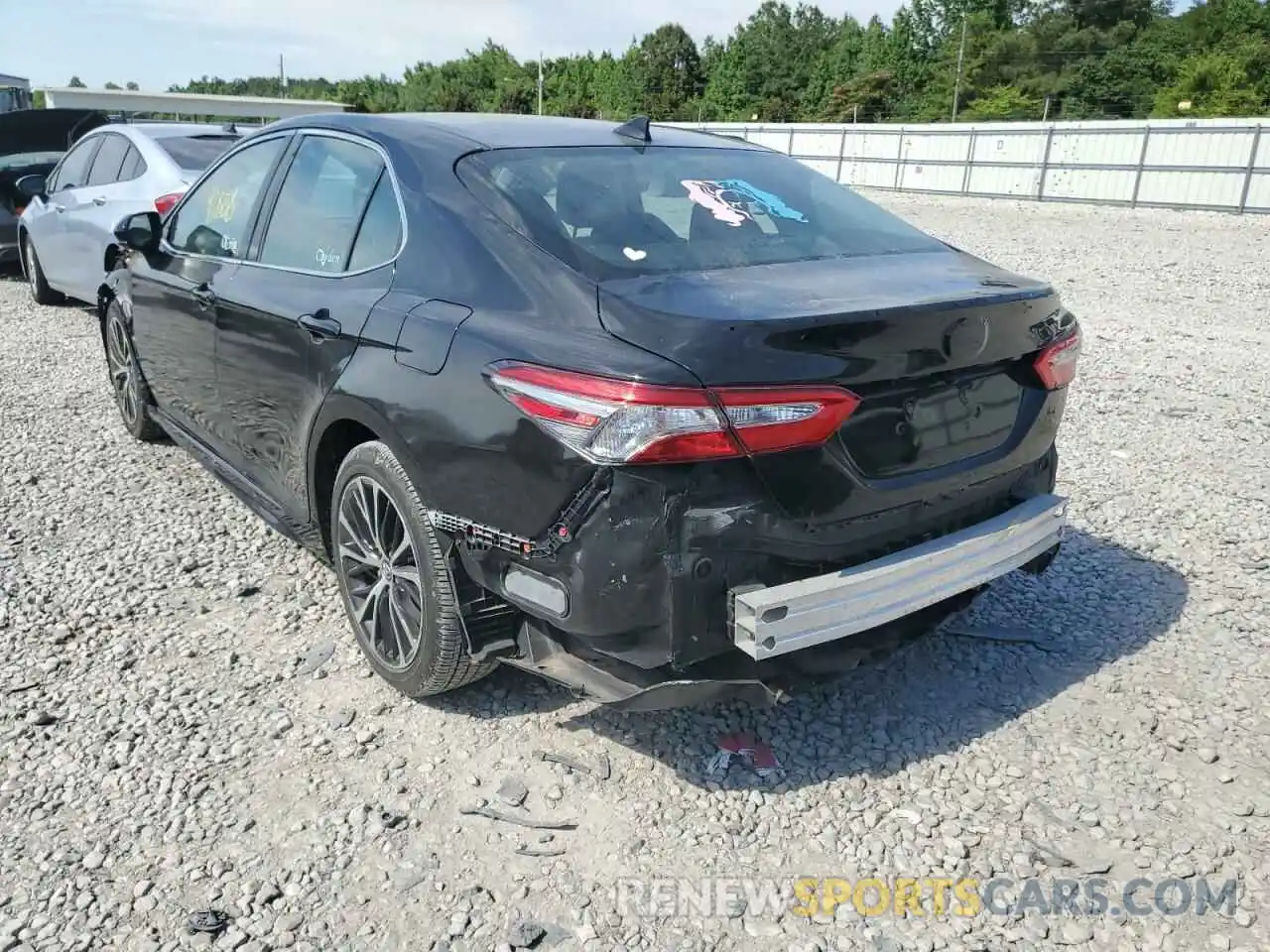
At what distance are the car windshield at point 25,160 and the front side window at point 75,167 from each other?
2460mm

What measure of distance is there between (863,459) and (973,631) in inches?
56.1

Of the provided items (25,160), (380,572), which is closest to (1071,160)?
(25,160)

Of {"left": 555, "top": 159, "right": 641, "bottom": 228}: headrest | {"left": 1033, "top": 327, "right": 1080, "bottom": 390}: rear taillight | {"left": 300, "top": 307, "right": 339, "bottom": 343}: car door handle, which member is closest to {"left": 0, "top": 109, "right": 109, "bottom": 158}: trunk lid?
{"left": 300, "top": 307, "right": 339, "bottom": 343}: car door handle

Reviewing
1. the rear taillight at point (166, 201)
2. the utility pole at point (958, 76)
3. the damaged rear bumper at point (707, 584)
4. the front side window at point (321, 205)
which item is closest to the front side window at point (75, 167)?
the rear taillight at point (166, 201)

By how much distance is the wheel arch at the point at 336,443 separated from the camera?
286 cm

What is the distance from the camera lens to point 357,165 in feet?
11.2

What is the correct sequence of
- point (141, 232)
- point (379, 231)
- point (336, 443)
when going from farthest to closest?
point (141, 232) < point (336, 443) < point (379, 231)

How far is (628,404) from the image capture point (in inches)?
89.9

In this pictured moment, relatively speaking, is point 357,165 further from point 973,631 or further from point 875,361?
point 973,631

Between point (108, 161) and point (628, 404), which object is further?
point (108, 161)

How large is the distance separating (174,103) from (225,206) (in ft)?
266

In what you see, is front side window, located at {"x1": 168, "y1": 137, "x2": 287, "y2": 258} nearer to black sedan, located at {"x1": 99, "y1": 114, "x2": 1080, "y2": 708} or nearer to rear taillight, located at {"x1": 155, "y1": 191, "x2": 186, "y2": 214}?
black sedan, located at {"x1": 99, "y1": 114, "x2": 1080, "y2": 708}

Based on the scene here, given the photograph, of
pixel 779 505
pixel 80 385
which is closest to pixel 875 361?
pixel 779 505

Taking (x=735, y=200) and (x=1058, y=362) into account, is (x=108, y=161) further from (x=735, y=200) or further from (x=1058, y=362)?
(x=1058, y=362)
